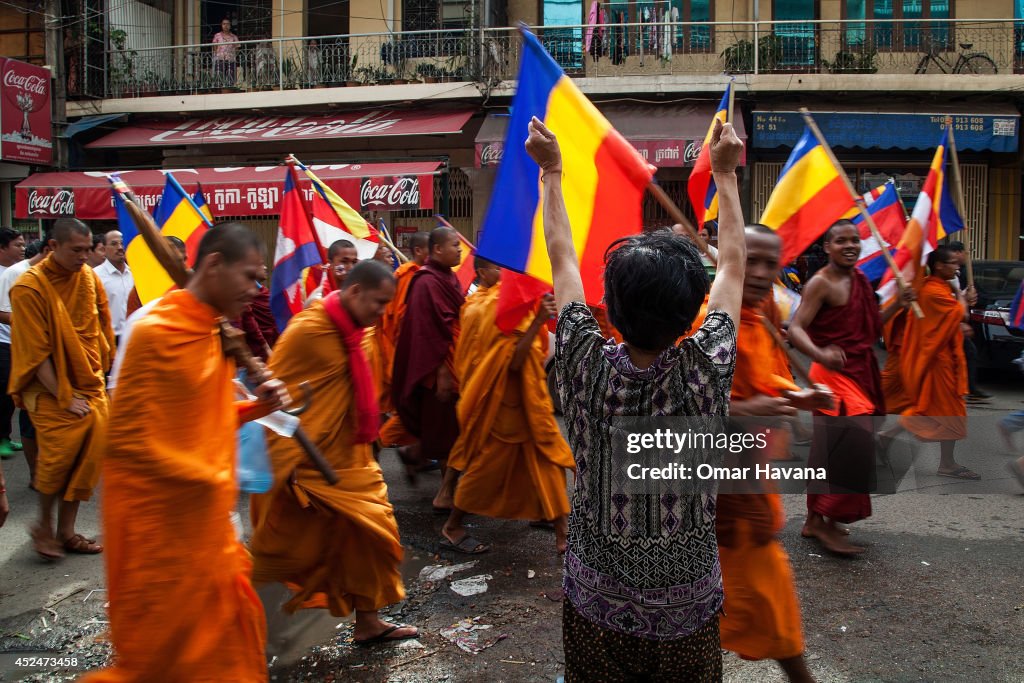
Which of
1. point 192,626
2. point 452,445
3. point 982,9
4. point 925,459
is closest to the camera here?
point 192,626

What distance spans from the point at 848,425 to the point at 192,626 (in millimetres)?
3177

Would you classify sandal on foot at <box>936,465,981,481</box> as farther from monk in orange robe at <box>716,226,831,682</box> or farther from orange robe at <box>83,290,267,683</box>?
orange robe at <box>83,290,267,683</box>

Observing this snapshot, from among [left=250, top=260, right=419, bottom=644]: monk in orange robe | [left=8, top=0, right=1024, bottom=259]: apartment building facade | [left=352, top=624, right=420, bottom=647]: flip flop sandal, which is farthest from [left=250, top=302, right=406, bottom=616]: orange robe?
[left=8, top=0, right=1024, bottom=259]: apartment building facade

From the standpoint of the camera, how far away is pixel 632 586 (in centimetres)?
188

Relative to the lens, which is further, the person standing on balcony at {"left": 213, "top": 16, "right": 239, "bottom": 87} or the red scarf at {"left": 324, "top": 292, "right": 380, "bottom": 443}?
the person standing on balcony at {"left": 213, "top": 16, "right": 239, "bottom": 87}

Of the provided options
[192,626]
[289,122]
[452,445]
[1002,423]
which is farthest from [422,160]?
[192,626]

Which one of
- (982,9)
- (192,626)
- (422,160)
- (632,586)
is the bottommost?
(192,626)

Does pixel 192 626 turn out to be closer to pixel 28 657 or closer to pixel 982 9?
pixel 28 657

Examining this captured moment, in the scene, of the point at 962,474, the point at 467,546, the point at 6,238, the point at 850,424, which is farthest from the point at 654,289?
the point at 6,238

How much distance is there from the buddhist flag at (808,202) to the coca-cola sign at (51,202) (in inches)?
587

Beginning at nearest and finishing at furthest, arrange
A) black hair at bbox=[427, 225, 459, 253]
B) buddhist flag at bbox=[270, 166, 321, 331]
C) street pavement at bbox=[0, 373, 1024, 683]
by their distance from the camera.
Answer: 1. street pavement at bbox=[0, 373, 1024, 683]
2. black hair at bbox=[427, 225, 459, 253]
3. buddhist flag at bbox=[270, 166, 321, 331]

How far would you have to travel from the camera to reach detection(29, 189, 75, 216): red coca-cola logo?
53.2 feet

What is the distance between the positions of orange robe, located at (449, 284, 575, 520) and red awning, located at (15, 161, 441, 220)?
954cm

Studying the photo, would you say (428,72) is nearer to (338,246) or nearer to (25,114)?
(25,114)
